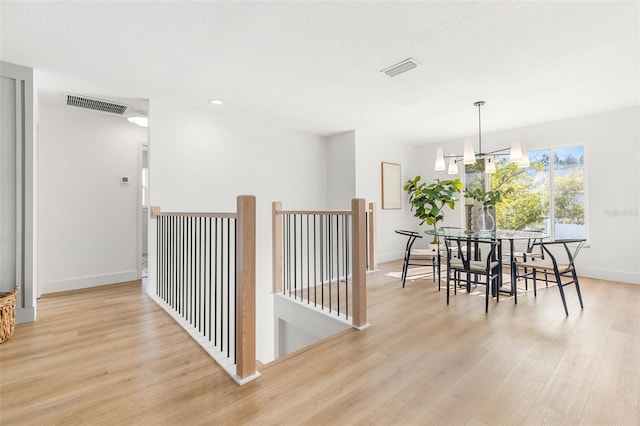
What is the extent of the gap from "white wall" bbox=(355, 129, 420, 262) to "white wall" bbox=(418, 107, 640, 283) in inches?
95.5

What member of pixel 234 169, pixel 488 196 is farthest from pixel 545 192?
pixel 234 169

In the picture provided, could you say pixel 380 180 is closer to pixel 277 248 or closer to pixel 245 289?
pixel 277 248

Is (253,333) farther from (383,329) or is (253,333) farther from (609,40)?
(609,40)

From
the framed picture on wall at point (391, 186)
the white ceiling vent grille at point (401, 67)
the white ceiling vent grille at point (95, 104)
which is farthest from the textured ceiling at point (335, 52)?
the framed picture on wall at point (391, 186)

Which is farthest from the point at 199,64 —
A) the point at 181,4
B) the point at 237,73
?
the point at 181,4

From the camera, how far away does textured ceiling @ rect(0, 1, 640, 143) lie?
2.02 meters

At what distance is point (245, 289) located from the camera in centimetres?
179

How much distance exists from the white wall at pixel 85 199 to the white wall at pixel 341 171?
3.02 m

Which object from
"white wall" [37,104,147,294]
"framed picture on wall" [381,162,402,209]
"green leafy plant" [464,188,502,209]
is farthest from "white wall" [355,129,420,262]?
"white wall" [37,104,147,294]

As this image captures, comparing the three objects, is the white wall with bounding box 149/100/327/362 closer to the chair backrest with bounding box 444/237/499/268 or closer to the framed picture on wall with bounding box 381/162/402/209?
the framed picture on wall with bounding box 381/162/402/209

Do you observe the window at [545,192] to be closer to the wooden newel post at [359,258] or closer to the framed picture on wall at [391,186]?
the framed picture on wall at [391,186]

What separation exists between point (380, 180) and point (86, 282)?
4738mm

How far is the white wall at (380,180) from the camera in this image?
5.27 meters

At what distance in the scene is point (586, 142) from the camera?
4375 mm
